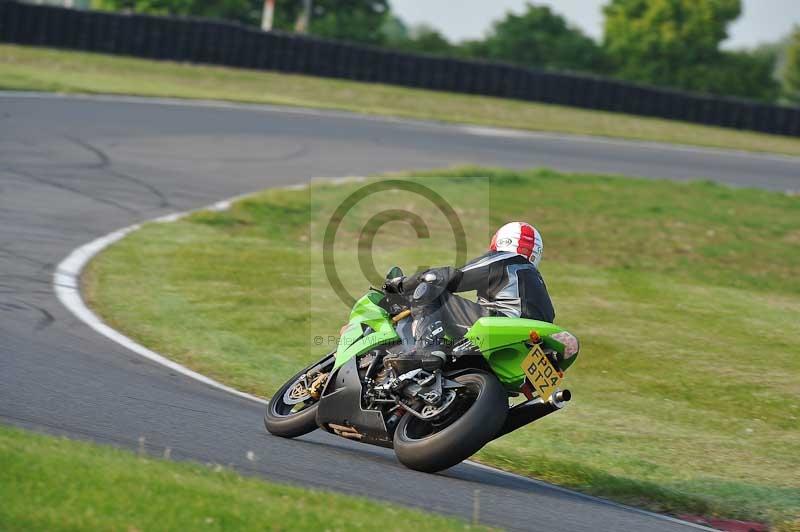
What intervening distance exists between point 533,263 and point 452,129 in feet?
65.9

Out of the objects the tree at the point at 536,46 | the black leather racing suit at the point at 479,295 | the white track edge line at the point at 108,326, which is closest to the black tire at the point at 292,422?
the black leather racing suit at the point at 479,295

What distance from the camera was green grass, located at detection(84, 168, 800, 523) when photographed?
323 inches

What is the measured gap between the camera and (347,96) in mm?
30688

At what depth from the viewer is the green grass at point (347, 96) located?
27609 mm

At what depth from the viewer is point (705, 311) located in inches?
530

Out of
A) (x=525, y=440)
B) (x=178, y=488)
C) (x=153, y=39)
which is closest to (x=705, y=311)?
(x=525, y=440)

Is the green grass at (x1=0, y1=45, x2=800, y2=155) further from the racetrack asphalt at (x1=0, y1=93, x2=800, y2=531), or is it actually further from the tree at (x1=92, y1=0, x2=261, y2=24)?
the tree at (x1=92, y1=0, x2=261, y2=24)

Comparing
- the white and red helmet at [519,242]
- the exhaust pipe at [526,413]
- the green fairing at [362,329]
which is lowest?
the exhaust pipe at [526,413]

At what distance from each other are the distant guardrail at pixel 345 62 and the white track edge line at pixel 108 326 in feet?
51.9

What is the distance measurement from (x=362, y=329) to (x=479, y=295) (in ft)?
2.59

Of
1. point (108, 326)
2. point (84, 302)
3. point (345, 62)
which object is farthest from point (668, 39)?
point (108, 326)

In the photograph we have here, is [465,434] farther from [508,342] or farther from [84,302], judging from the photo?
[84,302]

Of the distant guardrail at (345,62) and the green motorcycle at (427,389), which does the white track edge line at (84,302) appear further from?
the distant guardrail at (345,62)

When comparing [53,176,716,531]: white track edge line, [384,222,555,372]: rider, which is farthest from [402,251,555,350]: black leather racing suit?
[53,176,716,531]: white track edge line
